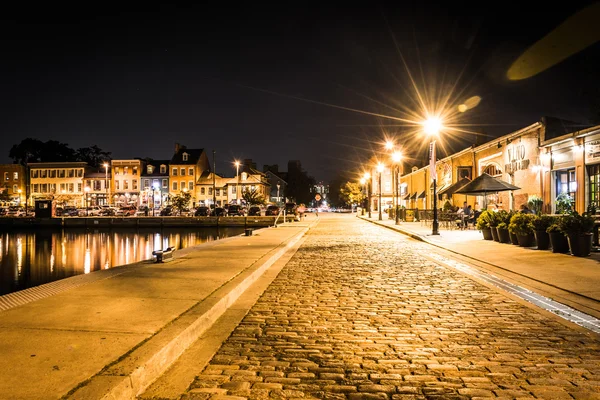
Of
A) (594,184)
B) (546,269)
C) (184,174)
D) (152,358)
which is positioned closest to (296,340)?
(152,358)

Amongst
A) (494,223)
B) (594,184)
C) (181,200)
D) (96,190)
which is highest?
(96,190)

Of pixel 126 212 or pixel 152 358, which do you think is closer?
pixel 152 358

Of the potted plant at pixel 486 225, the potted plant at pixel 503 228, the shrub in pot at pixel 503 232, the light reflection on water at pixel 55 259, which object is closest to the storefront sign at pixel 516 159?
the potted plant at pixel 486 225

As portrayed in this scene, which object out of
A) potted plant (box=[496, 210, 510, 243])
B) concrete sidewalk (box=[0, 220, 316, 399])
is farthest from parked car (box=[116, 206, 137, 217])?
concrete sidewalk (box=[0, 220, 316, 399])

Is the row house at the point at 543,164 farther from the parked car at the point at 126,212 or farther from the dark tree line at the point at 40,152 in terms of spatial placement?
the dark tree line at the point at 40,152

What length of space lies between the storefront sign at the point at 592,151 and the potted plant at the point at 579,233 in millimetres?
7625

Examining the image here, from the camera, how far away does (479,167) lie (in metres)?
33.5

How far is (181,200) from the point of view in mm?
76125

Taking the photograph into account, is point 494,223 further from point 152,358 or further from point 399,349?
point 152,358

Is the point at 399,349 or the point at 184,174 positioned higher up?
the point at 184,174

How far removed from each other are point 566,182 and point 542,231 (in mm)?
9257

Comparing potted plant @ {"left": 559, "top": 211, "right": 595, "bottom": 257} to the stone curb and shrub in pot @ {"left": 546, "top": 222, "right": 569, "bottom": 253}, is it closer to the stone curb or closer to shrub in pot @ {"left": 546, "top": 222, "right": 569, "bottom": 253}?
shrub in pot @ {"left": 546, "top": 222, "right": 569, "bottom": 253}

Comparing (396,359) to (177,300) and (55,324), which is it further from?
(55,324)

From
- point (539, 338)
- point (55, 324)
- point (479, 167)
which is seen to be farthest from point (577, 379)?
point (479, 167)
